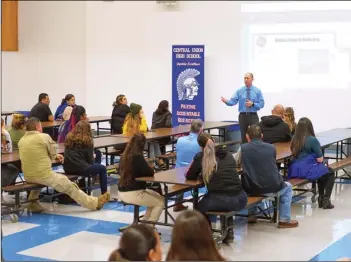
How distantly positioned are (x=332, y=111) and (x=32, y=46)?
23.1 feet

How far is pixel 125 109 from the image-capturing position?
10.0 metres

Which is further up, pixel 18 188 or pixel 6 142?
pixel 6 142

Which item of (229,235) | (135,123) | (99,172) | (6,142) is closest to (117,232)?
(229,235)

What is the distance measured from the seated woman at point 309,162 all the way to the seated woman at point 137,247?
4.41 meters

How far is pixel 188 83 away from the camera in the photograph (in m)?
12.7

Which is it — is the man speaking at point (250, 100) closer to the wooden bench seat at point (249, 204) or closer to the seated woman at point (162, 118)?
the seated woman at point (162, 118)

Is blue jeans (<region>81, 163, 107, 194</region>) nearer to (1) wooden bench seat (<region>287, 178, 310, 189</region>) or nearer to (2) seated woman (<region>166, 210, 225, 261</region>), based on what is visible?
(1) wooden bench seat (<region>287, 178, 310, 189</region>)

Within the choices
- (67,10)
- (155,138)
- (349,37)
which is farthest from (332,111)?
(67,10)

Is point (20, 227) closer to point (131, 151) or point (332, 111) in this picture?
point (131, 151)

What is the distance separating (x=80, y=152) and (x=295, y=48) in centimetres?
600

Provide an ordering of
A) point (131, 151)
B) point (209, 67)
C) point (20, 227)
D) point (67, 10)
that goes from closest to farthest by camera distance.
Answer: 1. point (131, 151)
2. point (20, 227)
3. point (209, 67)
4. point (67, 10)

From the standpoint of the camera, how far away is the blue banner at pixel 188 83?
12.5 metres

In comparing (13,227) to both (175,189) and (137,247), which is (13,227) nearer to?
(175,189)

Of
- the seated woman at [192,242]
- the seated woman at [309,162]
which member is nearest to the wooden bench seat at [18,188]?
the seated woman at [309,162]
